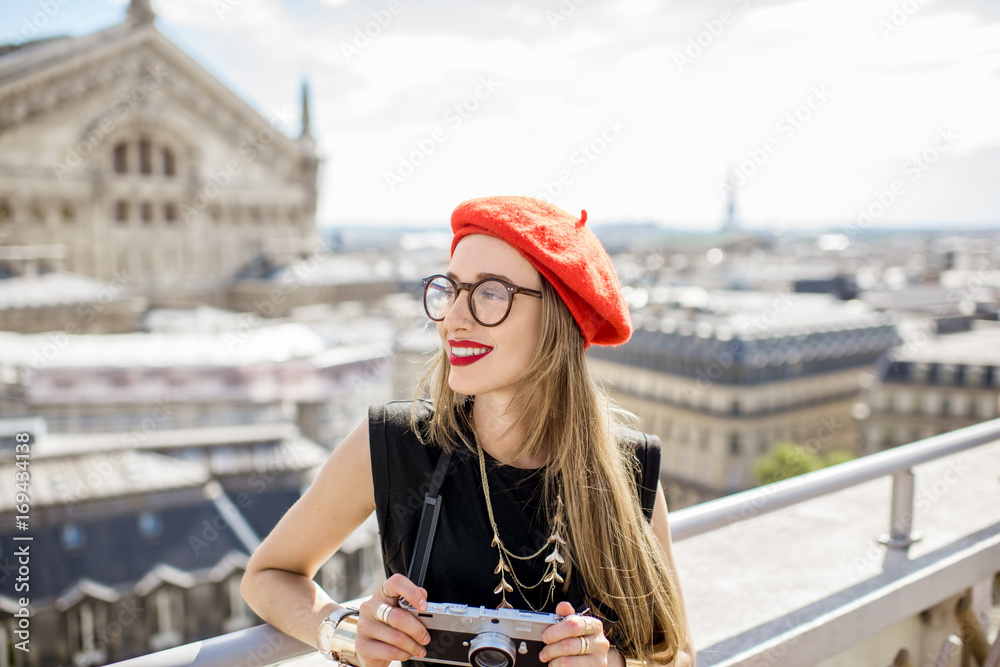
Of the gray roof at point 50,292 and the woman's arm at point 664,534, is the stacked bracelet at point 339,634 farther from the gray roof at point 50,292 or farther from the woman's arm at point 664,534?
the gray roof at point 50,292

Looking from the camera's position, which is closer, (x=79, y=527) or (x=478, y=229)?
(x=478, y=229)

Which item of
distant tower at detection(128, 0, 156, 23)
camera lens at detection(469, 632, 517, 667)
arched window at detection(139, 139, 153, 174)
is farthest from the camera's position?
arched window at detection(139, 139, 153, 174)

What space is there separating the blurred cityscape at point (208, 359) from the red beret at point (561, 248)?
50 centimetres

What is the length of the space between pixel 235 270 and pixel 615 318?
31.5m

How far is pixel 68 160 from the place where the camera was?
2605 cm

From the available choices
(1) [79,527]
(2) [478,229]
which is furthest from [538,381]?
(1) [79,527]

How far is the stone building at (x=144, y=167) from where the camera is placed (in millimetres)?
25156

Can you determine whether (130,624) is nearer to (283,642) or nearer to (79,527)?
(79,527)

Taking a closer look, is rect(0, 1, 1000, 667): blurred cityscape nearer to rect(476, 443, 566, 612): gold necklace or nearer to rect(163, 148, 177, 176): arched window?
rect(163, 148, 177, 176): arched window

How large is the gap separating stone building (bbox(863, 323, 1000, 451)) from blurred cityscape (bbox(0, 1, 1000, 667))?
91 mm

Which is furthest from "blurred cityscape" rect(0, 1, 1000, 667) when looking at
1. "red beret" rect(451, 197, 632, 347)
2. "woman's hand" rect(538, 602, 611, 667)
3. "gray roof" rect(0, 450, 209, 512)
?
"woman's hand" rect(538, 602, 611, 667)

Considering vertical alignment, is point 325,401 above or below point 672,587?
below

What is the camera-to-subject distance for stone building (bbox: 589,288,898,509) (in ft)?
119

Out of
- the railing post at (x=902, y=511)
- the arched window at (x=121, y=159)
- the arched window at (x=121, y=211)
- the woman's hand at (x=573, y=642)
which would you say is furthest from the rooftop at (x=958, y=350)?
the woman's hand at (x=573, y=642)
